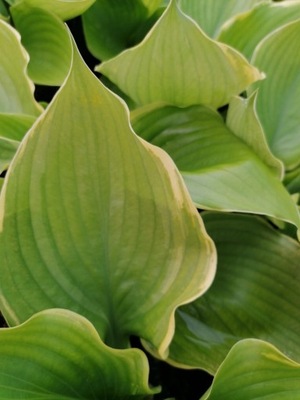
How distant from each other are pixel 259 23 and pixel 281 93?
0.10m

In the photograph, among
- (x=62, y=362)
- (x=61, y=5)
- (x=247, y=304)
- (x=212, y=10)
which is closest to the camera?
(x=62, y=362)

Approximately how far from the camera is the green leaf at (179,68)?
2.18 feet

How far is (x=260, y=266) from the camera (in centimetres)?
65

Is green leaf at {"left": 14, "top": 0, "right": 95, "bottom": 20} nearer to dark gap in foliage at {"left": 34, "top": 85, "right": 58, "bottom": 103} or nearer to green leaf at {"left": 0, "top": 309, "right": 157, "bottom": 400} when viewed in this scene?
dark gap in foliage at {"left": 34, "top": 85, "right": 58, "bottom": 103}

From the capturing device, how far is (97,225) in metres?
0.54

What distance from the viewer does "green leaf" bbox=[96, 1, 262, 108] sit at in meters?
0.66

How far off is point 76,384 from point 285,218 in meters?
0.25

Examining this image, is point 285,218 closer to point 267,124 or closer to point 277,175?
point 277,175

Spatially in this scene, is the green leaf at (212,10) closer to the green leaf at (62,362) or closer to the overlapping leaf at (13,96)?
the overlapping leaf at (13,96)

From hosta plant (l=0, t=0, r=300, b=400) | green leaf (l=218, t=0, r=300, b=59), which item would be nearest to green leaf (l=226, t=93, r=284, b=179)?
hosta plant (l=0, t=0, r=300, b=400)

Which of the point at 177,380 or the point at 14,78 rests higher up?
the point at 14,78

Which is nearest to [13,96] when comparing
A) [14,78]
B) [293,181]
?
[14,78]

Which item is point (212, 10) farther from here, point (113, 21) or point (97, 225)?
point (97, 225)

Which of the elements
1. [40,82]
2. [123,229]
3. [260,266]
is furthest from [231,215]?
[40,82]
